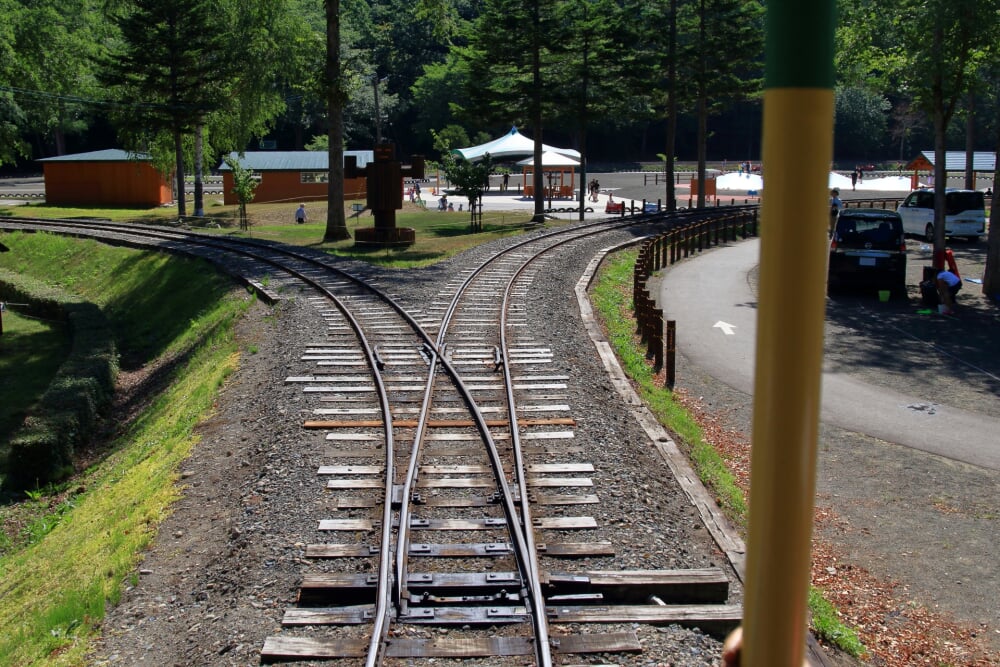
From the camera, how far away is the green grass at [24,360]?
18.2 metres

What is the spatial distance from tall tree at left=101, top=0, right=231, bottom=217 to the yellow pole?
42.9m

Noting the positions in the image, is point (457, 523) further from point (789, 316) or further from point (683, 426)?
point (789, 316)

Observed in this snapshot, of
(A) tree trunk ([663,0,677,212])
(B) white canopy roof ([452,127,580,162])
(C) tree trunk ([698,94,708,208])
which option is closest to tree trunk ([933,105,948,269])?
(A) tree trunk ([663,0,677,212])

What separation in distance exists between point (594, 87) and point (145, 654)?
120 ft

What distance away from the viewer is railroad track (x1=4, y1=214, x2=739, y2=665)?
6180 mm

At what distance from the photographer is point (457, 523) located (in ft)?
25.7

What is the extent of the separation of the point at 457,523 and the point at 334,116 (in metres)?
24.1

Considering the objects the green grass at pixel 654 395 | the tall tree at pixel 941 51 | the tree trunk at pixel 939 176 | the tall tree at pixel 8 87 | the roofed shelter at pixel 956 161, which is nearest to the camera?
the green grass at pixel 654 395

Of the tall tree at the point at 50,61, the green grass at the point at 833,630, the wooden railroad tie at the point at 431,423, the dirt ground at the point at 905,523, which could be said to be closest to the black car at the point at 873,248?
the dirt ground at the point at 905,523

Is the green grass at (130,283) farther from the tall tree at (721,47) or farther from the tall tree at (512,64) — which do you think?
the tall tree at (721,47)

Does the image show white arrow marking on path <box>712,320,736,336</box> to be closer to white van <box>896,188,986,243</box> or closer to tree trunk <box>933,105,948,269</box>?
tree trunk <box>933,105,948,269</box>

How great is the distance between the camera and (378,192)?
28.2m

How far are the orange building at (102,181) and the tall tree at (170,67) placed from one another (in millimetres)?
11481

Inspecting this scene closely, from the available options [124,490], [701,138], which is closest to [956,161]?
[701,138]
